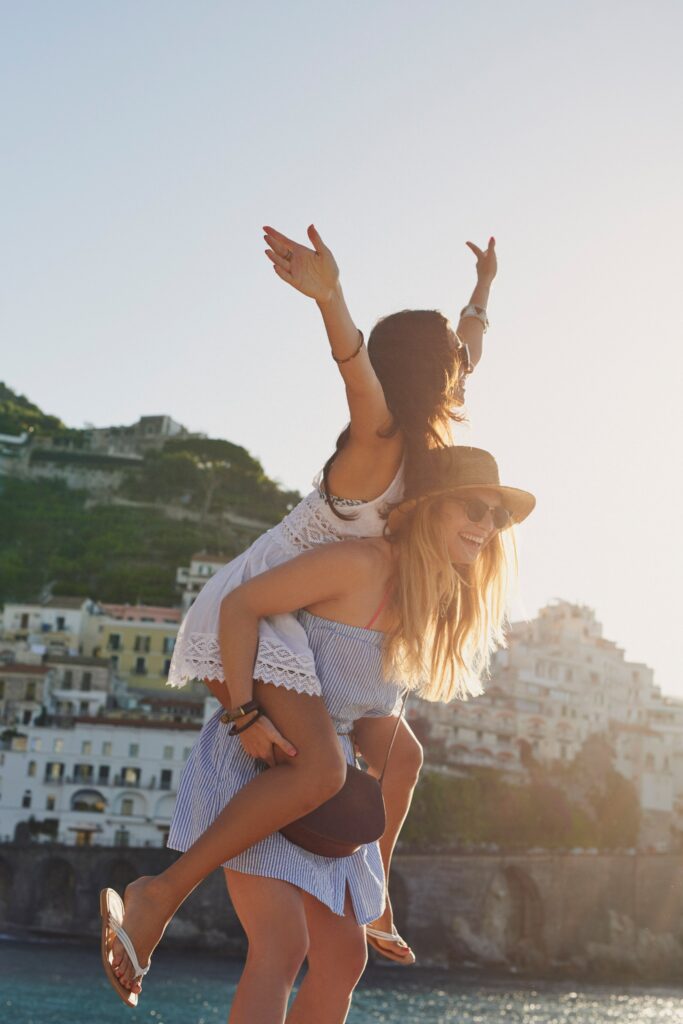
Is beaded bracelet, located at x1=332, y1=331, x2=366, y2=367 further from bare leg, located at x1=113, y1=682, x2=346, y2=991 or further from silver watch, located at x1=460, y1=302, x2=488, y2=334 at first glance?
silver watch, located at x1=460, y1=302, x2=488, y2=334

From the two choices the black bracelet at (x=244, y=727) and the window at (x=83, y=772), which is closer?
the black bracelet at (x=244, y=727)

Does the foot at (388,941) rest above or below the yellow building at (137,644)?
below

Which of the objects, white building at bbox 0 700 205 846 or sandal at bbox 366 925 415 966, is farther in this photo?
white building at bbox 0 700 205 846

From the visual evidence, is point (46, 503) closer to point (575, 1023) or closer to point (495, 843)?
point (495, 843)

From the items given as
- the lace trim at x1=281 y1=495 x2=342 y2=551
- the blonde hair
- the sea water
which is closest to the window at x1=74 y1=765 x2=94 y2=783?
the sea water

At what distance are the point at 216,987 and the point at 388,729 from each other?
3356 centimetres

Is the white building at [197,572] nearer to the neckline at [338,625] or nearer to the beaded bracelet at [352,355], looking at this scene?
the neckline at [338,625]

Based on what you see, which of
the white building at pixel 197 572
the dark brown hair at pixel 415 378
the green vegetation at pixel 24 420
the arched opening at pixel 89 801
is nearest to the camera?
the dark brown hair at pixel 415 378

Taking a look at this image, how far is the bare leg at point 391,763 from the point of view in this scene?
3.22 meters

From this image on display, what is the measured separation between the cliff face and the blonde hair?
4069 centimetres

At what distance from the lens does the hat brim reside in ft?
9.81

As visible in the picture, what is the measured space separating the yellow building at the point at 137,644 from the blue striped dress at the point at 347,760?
5324 centimetres

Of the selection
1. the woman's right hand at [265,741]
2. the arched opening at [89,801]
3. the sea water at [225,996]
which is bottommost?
the sea water at [225,996]

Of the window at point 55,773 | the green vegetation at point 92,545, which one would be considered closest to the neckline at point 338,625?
the window at point 55,773
